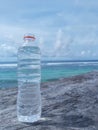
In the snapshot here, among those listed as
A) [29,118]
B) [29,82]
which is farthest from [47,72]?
[29,118]

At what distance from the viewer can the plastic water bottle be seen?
539 centimetres

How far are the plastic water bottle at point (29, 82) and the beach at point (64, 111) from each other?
159 millimetres

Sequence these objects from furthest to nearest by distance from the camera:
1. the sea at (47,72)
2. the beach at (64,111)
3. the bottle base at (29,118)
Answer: the sea at (47,72)
the bottle base at (29,118)
the beach at (64,111)

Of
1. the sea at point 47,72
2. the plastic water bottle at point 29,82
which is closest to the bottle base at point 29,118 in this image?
the plastic water bottle at point 29,82

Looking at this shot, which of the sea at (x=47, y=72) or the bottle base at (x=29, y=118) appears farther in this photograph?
the sea at (x=47, y=72)

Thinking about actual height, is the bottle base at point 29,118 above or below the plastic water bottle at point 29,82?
below

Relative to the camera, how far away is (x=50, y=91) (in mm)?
7102

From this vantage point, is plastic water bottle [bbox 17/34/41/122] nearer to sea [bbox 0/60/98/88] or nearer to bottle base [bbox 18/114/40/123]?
bottle base [bbox 18/114/40/123]

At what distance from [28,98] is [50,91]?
1.56 metres

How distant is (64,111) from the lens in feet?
18.4

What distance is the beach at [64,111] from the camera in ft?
16.9

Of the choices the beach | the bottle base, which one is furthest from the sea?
the bottle base

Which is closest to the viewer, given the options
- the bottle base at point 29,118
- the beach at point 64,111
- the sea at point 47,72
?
the beach at point 64,111

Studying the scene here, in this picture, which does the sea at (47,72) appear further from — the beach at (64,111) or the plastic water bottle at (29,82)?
the plastic water bottle at (29,82)
